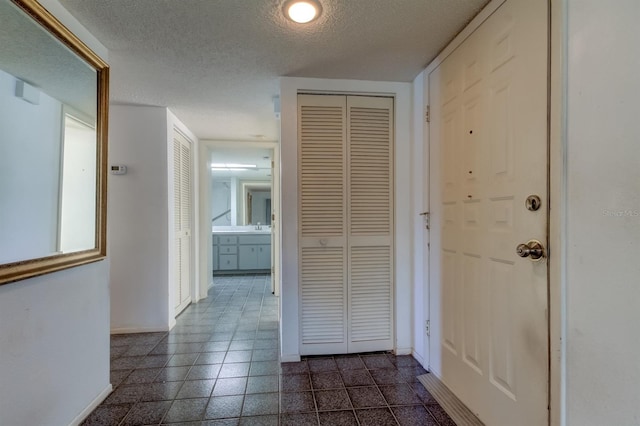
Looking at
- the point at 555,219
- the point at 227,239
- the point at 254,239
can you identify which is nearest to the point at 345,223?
→ the point at 555,219

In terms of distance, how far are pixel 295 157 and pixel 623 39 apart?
1.76 meters

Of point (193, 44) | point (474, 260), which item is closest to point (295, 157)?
point (193, 44)

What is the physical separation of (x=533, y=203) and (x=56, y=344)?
2.19 meters

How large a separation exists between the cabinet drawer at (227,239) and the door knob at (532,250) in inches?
196

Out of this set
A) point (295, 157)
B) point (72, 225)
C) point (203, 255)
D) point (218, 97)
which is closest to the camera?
point (72, 225)

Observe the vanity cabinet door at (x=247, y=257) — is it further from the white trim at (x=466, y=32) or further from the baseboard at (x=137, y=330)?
the white trim at (x=466, y=32)

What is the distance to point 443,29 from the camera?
1.68 meters

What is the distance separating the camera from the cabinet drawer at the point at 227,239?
558 centimetres

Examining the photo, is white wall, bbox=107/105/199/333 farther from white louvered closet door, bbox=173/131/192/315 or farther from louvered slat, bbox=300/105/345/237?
louvered slat, bbox=300/105/345/237

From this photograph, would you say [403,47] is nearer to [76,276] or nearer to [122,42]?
[122,42]

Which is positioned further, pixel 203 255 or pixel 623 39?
pixel 203 255

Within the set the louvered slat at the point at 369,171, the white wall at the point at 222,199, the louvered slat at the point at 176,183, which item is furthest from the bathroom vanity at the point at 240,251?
the louvered slat at the point at 369,171

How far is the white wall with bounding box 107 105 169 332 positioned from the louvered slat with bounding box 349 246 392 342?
5.82 feet

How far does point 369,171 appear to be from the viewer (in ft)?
7.69
